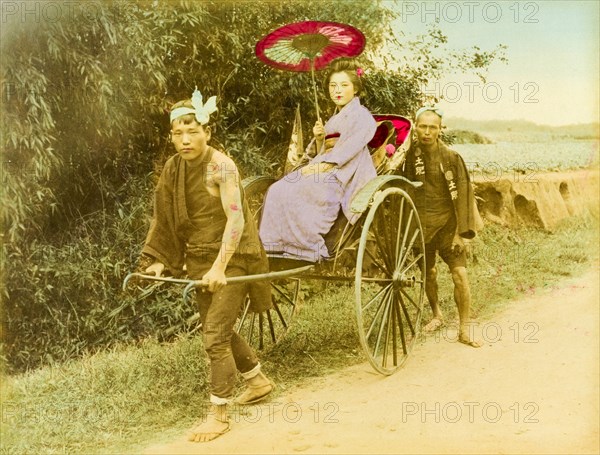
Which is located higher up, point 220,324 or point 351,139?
point 351,139

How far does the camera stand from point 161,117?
13.6 ft

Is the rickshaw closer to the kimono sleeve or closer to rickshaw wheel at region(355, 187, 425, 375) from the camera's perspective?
rickshaw wheel at region(355, 187, 425, 375)

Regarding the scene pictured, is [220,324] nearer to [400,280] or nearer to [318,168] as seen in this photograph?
[318,168]

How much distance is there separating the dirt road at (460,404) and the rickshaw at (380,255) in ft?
0.86

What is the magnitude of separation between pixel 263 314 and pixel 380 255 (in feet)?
3.18

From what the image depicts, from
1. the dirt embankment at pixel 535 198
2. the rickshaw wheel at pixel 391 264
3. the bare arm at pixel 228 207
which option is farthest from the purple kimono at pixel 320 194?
the dirt embankment at pixel 535 198

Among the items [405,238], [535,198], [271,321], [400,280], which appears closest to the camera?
[400,280]

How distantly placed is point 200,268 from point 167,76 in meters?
1.38

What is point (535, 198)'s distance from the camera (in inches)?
213

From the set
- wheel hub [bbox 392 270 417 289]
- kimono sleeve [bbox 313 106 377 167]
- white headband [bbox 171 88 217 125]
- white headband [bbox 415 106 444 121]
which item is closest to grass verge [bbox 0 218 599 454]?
wheel hub [bbox 392 270 417 289]

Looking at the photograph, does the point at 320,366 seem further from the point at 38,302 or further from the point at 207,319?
the point at 38,302

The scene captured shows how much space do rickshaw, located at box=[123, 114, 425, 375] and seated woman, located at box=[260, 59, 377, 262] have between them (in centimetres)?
8

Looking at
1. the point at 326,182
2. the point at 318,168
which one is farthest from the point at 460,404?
Answer: the point at 318,168

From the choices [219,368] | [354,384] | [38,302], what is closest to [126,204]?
[38,302]
